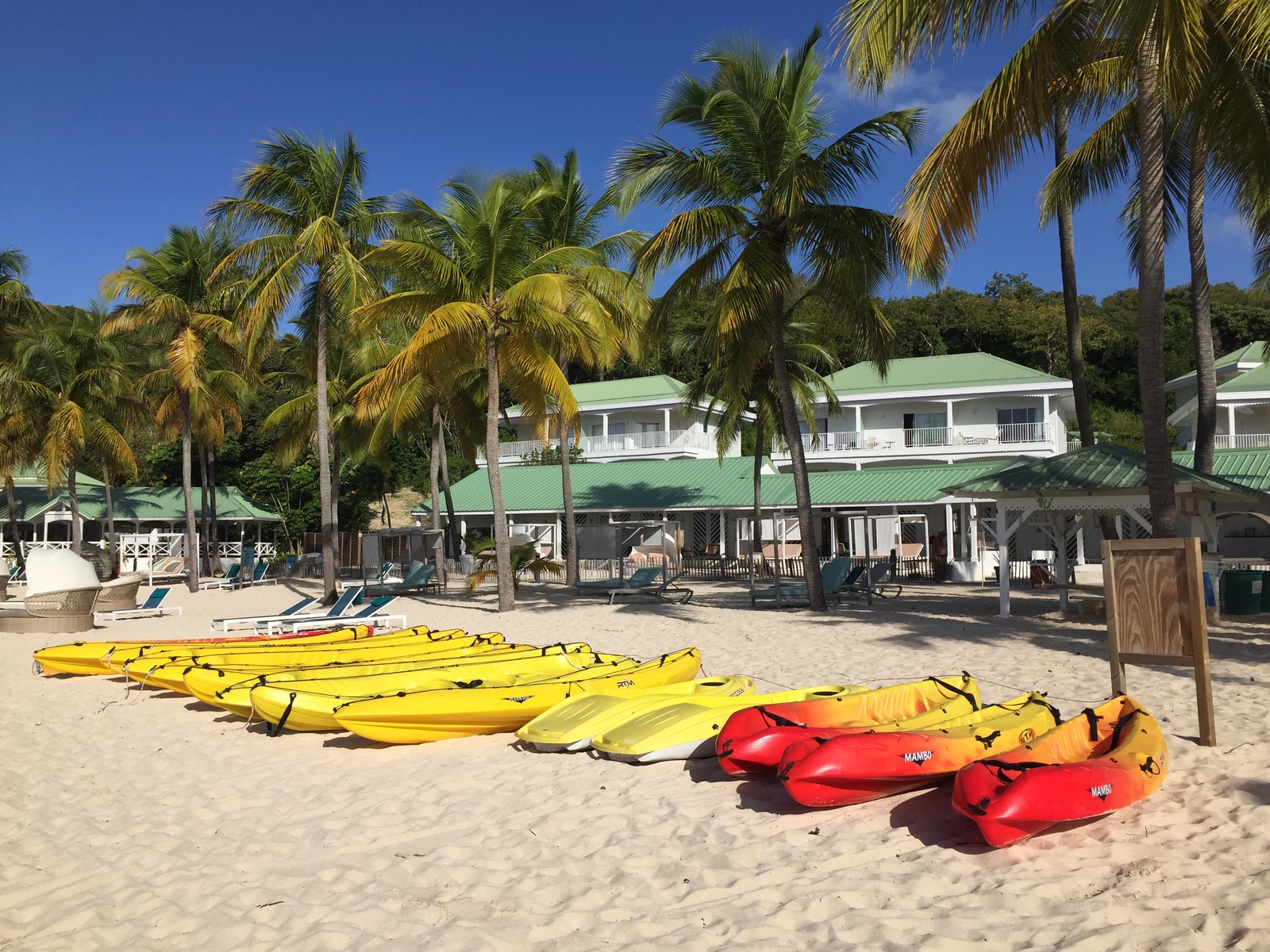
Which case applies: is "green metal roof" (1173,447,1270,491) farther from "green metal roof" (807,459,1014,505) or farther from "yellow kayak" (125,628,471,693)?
"yellow kayak" (125,628,471,693)

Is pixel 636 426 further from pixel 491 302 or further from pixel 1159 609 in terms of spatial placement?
pixel 1159 609

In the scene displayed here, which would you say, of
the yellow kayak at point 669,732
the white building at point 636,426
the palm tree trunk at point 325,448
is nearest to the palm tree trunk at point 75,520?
the palm tree trunk at point 325,448

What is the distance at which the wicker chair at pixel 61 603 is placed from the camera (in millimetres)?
15531

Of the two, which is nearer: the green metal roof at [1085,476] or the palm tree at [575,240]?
the green metal roof at [1085,476]

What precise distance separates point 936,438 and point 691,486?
1070 cm

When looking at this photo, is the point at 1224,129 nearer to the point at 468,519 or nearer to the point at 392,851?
the point at 392,851

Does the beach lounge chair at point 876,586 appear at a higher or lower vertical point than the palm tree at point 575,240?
lower

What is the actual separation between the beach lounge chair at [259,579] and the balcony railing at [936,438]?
18.7m

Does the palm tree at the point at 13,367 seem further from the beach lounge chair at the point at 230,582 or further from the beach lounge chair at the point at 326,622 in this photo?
the beach lounge chair at the point at 326,622

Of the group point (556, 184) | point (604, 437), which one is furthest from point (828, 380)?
point (556, 184)

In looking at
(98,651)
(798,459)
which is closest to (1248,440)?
(798,459)

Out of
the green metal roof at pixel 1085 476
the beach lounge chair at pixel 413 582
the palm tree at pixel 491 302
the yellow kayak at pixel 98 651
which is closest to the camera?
the yellow kayak at pixel 98 651

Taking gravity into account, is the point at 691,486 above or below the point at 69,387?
below

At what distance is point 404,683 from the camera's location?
9.16m
